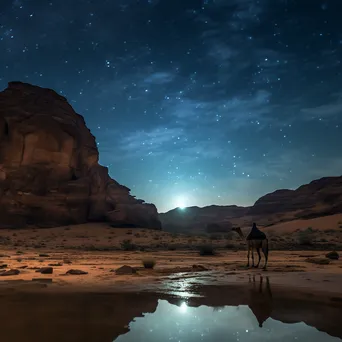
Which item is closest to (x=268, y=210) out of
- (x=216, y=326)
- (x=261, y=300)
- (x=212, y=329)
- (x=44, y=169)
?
(x=44, y=169)

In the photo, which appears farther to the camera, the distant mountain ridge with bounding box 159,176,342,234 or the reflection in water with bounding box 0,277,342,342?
the distant mountain ridge with bounding box 159,176,342,234

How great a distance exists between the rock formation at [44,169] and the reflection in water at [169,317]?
51.5 meters

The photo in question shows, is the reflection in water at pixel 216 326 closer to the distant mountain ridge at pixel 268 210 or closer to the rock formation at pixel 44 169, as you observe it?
the rock formation at pixel 44 169

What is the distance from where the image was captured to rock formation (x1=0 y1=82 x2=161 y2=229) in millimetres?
57156

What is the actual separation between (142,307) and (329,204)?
110011mm

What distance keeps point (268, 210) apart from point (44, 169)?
113m

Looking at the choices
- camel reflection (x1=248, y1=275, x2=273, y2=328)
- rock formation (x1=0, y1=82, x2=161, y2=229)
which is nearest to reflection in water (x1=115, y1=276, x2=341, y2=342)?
camel reflection (x1=248, y1=275, x2=273, y2=328)

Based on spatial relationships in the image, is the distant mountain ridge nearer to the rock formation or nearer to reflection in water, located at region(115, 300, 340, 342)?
the rock formation

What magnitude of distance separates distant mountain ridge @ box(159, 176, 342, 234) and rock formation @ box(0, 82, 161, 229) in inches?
2061

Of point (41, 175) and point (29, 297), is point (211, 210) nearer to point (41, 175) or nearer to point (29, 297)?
point (41, 175)

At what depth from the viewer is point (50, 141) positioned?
59.9m

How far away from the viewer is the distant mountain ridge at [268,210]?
115m

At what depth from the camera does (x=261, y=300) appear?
8.34 meters

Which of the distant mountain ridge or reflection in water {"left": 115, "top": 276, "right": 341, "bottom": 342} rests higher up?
the distant mountain ridge
